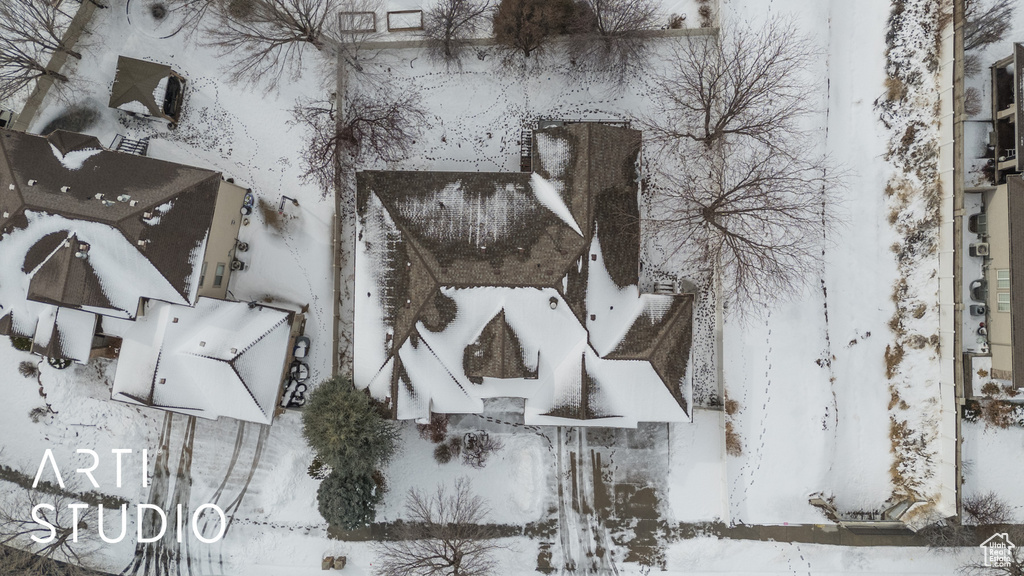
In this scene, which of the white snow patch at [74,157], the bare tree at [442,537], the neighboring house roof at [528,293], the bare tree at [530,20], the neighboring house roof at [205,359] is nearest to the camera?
the white snow patch at [74,157]

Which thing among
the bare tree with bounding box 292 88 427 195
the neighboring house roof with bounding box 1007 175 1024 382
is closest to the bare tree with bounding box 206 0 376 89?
the bare tree with bounding box 292 88 427 195

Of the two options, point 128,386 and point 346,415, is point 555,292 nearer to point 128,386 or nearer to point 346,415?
point 346,415

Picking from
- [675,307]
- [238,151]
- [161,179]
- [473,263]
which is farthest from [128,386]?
[675,307]

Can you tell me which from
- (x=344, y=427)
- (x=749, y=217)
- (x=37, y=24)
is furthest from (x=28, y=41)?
(x=749, y=217)

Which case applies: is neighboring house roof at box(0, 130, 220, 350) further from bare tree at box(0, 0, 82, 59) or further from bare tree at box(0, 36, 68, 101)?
bare tree at box(0, 0, 82, 59)

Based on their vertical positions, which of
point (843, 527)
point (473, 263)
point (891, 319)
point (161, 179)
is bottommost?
point (843, 527)

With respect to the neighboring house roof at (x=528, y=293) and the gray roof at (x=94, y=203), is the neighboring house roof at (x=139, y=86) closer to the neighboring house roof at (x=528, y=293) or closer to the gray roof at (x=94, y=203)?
the gray roof at (x=94, y=203)

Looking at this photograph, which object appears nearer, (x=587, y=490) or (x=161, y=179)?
(x=161, y=179)

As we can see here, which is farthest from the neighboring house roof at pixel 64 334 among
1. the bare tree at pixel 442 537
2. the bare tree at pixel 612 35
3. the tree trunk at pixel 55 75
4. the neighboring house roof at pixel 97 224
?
the bare tree at pixel 612 35
